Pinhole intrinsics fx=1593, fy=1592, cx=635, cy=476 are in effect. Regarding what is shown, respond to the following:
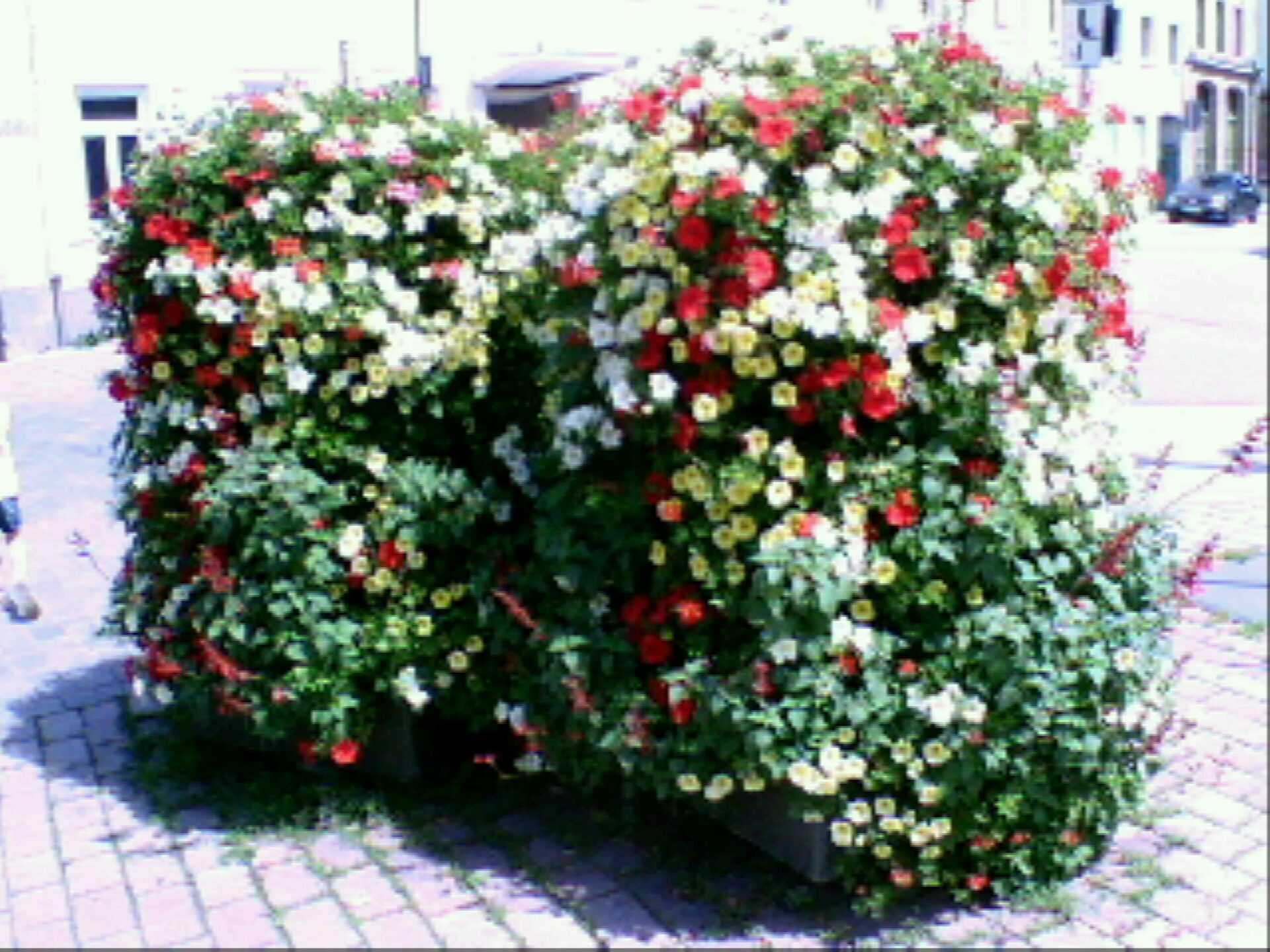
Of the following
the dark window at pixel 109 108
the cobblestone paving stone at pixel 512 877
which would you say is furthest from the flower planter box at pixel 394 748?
the dark window at pixel 109 108

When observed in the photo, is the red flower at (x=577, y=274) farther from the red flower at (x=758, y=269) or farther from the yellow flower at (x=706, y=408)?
the red flower at (x=758, y=269)

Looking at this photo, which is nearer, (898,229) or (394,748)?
(898,229)

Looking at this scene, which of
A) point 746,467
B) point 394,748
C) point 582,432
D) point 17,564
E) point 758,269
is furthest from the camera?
point 17,564

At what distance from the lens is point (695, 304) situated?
11.4 ft

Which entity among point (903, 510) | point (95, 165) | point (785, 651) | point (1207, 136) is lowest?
point (785, 651)

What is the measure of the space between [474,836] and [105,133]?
14.0 m

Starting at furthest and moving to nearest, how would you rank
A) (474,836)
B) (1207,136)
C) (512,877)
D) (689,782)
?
(1207,136)
(474,836)
(512,877)
(689,782)

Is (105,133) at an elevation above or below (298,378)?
above

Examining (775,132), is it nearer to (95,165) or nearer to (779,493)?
(779,493)

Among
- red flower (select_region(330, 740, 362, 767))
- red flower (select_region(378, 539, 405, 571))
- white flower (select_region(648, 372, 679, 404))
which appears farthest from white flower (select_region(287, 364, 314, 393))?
white flower (select_region(648, 372, 679, 404))

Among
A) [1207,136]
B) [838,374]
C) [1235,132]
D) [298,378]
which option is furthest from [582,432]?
[1235,132]

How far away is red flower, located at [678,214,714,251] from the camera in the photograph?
3467 millimetres

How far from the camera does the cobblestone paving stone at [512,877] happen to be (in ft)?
12.2

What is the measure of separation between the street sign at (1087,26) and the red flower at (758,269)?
5.22 m
